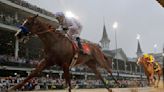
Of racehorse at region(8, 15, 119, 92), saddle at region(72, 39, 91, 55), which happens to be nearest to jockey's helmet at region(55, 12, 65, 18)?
racehorse at region(8, 15, 119, 92)

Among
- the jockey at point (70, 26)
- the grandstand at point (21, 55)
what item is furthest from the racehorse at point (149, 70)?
the grandstand at point (21, 55)

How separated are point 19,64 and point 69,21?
26.1 meters

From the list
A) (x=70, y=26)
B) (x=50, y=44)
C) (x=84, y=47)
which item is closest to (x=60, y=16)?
(x=70, y=26)

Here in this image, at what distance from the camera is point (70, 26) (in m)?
10.6

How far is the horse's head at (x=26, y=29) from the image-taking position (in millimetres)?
8859

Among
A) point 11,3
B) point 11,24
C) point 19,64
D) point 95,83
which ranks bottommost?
point 95,83

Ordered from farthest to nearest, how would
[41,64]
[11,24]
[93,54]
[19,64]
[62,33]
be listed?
[11,24], [19,64], [93,54], [62,33], [41,64]

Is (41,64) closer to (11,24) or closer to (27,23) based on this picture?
(27,23)

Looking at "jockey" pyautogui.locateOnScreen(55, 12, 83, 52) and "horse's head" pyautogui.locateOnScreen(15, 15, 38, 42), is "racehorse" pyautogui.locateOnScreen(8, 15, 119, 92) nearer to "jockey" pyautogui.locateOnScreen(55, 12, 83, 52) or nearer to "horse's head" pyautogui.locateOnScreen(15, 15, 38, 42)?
Result: "horse's head" pyautogui.locateOnScreen(15, 15, 38, 42)

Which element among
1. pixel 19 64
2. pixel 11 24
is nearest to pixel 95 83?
pixel 19 64

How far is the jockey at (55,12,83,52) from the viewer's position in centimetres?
1006

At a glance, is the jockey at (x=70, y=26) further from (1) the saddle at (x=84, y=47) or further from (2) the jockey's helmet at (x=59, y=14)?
(1) the saddle at (x=84, y=47)

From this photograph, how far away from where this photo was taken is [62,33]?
381 inches

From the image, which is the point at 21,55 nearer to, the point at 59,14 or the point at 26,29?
A: the point at 59,14
